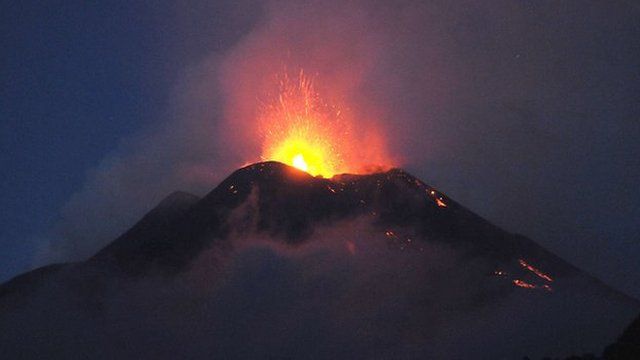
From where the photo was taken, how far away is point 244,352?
65375 millimetres

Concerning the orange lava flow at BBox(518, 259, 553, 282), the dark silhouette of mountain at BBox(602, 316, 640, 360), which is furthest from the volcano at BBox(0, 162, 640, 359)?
the dark silhouette of mountain at BBox(602, 316, 640, 360)

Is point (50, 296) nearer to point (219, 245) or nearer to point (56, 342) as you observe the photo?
point (56, 342)

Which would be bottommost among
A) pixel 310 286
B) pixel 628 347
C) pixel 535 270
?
pixel 628 347

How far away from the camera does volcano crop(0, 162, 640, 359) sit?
62.9m

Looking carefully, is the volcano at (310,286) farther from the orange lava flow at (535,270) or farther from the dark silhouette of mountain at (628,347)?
the dark silhouette of mountain at (628,347)

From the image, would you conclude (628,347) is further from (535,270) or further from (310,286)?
(310,286)

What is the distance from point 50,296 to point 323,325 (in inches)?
1475

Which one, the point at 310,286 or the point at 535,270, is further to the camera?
the point at 535,270

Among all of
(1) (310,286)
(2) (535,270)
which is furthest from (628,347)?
(1) (310,286)

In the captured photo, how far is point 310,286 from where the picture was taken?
247 feet

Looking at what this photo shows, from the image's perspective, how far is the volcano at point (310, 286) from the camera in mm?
62938

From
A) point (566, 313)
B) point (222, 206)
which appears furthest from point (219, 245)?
point (566, 313)

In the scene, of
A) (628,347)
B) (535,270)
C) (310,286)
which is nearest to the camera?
(628,347)

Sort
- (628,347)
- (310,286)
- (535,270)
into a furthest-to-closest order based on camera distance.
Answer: (535,270)
(310,286)
(628,347)
